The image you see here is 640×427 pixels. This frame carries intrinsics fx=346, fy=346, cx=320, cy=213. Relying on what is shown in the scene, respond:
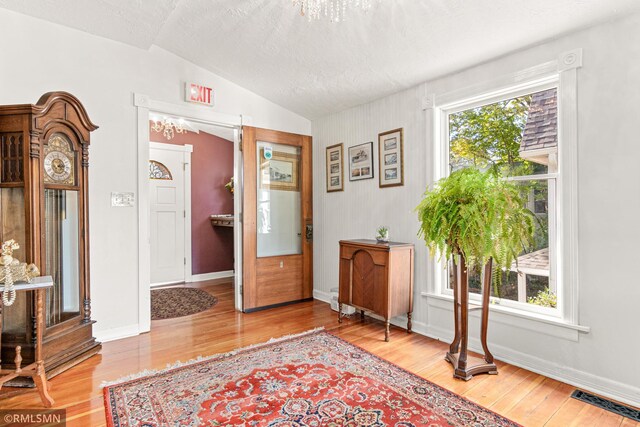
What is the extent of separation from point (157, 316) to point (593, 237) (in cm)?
400

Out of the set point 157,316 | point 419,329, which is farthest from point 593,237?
point 157,316

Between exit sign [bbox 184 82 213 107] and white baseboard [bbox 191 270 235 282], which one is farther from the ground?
exit sign [bbox 184 82 213 107]

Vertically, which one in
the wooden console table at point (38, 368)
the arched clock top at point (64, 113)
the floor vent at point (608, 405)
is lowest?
the floor vent at point (608, 405)

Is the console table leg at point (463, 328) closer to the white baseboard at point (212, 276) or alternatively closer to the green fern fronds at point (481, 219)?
the green fern fronds at point (481, 219)

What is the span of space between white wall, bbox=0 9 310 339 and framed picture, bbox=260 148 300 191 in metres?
1.26

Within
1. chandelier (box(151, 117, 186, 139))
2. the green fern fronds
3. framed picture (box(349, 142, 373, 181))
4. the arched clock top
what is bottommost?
the green fern fronds

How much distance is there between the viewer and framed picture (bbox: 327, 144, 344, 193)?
4152mm

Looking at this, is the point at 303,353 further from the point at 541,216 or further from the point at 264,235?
the point at 541,216

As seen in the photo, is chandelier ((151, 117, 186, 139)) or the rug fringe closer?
the rug fringe

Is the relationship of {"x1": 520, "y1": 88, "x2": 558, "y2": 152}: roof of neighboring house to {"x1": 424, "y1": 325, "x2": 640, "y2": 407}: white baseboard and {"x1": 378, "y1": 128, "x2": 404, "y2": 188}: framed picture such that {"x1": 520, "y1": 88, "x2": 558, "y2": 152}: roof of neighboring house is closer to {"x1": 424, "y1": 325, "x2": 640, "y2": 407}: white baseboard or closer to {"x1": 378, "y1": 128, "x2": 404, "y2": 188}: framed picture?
{"x1": 378, "y1": 128, "x2": 404, "y2": 188}: framed picture

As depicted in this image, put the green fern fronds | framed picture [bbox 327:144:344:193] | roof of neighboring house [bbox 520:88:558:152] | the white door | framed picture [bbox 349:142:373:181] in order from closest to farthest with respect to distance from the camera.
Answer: the green fern fronds → roof of neighboring house [bbox 520:88:558:152] → framed picture [bbox 349:142:373:181] → framed picture [bbox 327:144:344:193] → the white door

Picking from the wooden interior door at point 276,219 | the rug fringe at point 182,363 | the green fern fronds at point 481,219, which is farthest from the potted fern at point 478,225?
the wooden interior door at point 276,219

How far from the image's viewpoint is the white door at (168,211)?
210 inches

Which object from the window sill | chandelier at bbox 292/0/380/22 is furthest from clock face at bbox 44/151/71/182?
the window sill
